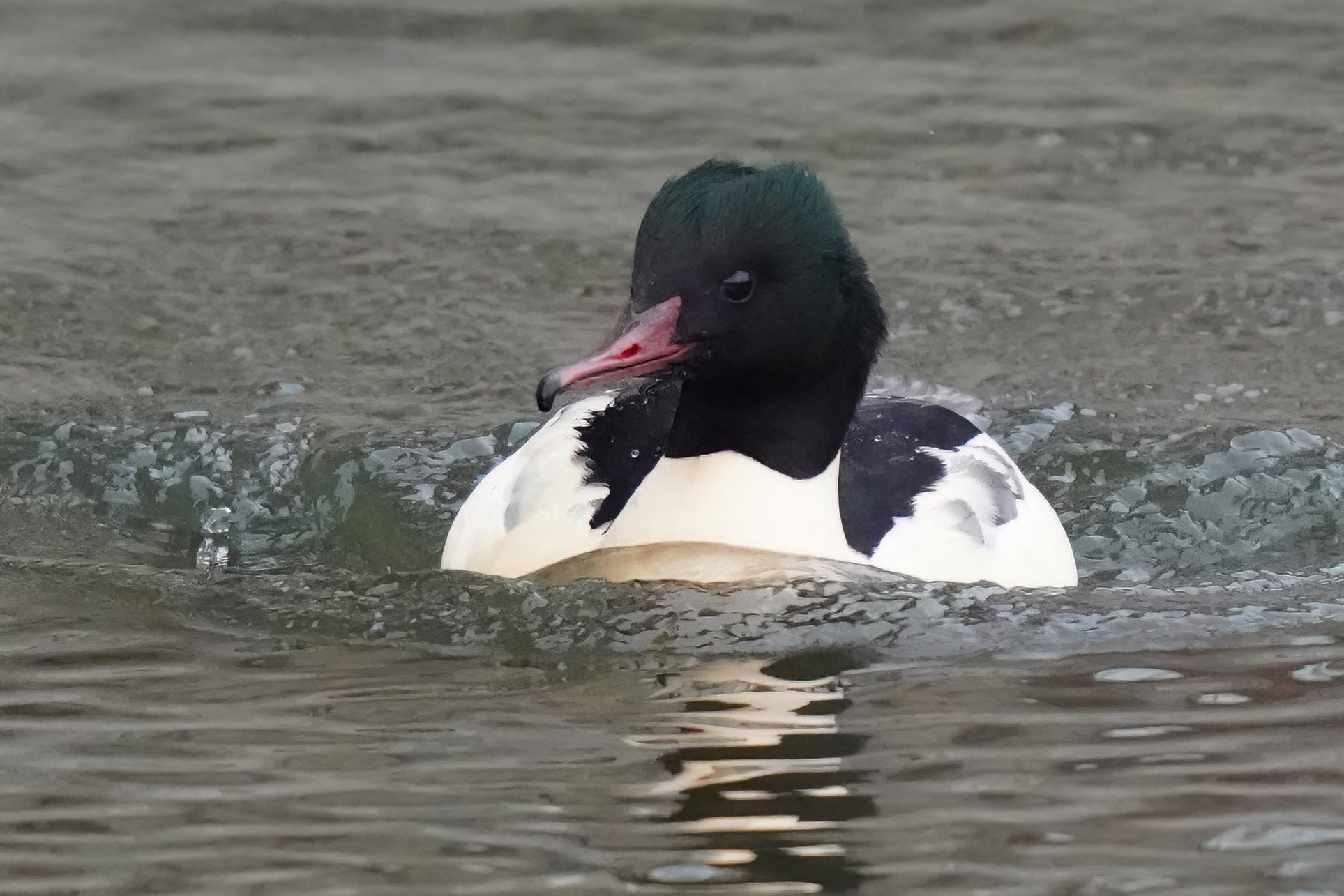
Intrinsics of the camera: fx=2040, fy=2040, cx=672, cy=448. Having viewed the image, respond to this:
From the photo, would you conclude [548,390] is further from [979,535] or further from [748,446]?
[979,535]

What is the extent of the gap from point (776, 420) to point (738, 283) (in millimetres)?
422

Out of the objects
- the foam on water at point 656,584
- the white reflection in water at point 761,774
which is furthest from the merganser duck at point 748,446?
the white reflection in water at point 761,774

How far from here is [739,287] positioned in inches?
178

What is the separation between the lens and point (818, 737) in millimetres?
3805

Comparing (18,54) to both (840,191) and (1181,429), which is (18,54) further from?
(1181,429)

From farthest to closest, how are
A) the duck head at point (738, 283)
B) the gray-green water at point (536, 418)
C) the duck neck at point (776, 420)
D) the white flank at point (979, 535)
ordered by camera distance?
the white flank at point (979, 535)
the duck neck at point (776, 420)
the duck head at point (738, 283)
the gray-green water at point (536, 418)

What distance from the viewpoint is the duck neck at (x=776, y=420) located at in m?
4.76

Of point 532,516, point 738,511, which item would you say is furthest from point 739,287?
point 532,516

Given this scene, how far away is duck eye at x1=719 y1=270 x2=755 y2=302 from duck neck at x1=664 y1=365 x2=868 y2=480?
0.29 meters

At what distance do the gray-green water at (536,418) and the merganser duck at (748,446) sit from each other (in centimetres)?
22

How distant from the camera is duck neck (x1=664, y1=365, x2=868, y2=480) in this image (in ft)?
15.6

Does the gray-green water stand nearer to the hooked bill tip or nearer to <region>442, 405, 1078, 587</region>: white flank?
<region>442, 405, 1078, 587</region>: white flank

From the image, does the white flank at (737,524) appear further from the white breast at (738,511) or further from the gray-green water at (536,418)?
the gray-green water at (536,418)

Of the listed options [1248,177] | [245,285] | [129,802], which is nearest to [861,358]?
[129,802]
